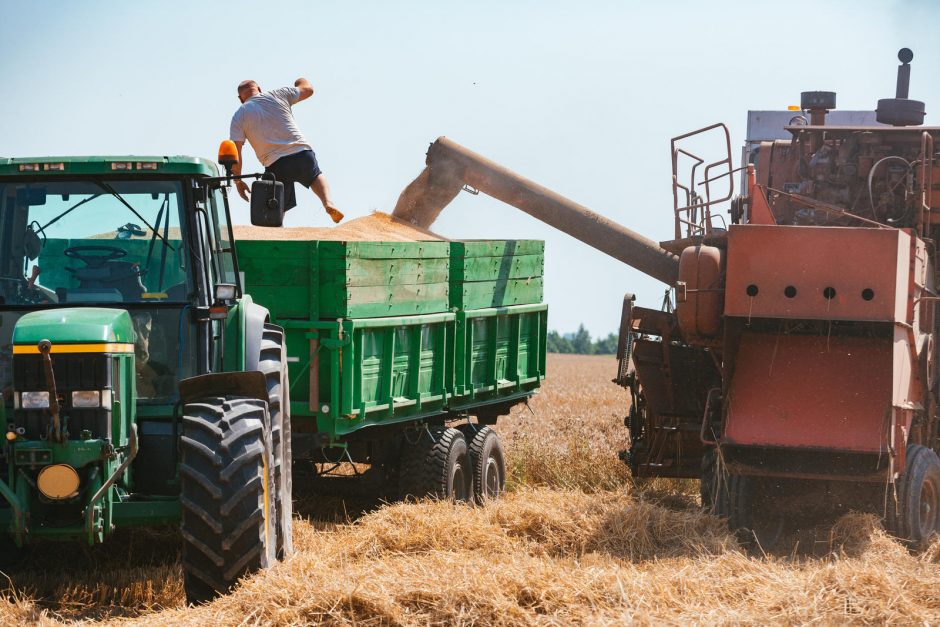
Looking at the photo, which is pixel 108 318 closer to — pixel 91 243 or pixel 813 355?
pixel 91 243

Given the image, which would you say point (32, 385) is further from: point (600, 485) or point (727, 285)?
point (600, 485)

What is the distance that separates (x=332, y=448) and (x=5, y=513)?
359 centimetres

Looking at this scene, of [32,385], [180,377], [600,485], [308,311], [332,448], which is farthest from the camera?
[600,485]

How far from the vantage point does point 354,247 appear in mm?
9008

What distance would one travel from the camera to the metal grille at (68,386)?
6.12m

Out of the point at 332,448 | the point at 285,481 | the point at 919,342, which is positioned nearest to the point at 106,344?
the point at 285,481

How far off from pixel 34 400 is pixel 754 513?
17.0 ft

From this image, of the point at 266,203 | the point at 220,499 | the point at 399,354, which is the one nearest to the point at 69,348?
the point at 220,499

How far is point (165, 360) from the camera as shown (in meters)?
6.84

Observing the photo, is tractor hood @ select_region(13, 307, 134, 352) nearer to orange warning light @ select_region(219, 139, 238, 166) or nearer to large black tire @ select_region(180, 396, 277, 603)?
large black tire @ select_region(180, 396, 277, 603)

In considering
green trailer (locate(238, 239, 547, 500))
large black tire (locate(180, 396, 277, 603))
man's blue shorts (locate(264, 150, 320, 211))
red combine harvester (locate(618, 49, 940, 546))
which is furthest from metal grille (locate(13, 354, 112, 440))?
man's blue shorts (locate(264, 150, 320, 211))

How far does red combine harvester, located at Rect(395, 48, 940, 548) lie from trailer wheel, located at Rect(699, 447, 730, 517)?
0.01 metres

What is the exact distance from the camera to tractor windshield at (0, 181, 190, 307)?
22.4ft

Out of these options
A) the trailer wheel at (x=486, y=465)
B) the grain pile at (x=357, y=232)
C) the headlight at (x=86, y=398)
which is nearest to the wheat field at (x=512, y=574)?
the trailer wheel at (x=486, y=465)
